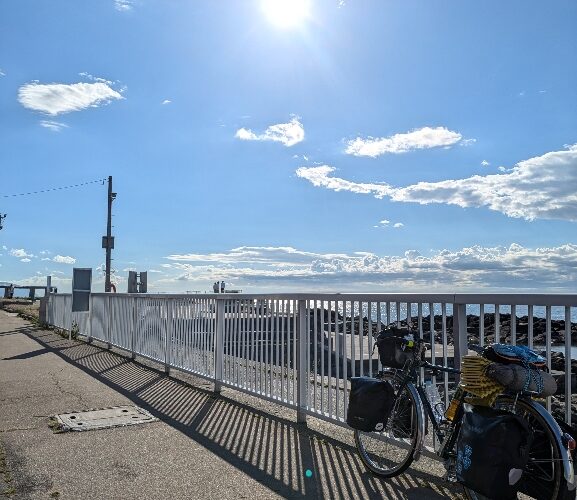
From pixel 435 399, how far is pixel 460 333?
0.55m

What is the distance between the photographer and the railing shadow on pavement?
436 centimetres

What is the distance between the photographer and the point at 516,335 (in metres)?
4.18

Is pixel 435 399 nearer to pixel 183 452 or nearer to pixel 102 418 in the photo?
pixel 183 452

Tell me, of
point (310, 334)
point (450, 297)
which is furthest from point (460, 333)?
point (310, 334)

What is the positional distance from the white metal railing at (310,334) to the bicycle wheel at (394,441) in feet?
1.10

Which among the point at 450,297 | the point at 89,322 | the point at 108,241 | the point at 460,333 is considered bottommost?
the point at 89,322

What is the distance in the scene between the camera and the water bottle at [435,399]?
4345 millimetres

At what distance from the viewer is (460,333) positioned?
4539 millimetres

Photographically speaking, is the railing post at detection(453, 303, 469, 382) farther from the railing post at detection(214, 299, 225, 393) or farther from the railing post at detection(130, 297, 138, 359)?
the railing post at detection(130, 297, 138, 359)

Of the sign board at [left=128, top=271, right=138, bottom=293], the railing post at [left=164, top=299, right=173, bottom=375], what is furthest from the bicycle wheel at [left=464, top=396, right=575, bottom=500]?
the sign board at [left=128, top=271, right=138, bottom=293]

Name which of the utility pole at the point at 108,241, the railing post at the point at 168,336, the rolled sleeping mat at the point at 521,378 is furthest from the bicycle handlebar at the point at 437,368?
the utility pole at the point at 108,241

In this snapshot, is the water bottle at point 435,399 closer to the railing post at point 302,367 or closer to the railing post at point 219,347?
the railing post at point 302,367

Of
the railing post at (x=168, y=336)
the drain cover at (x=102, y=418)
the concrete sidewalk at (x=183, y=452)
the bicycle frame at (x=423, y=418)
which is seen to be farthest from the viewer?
the railing post at (x=168, y=336)

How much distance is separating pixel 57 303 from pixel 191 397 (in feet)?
42.8
